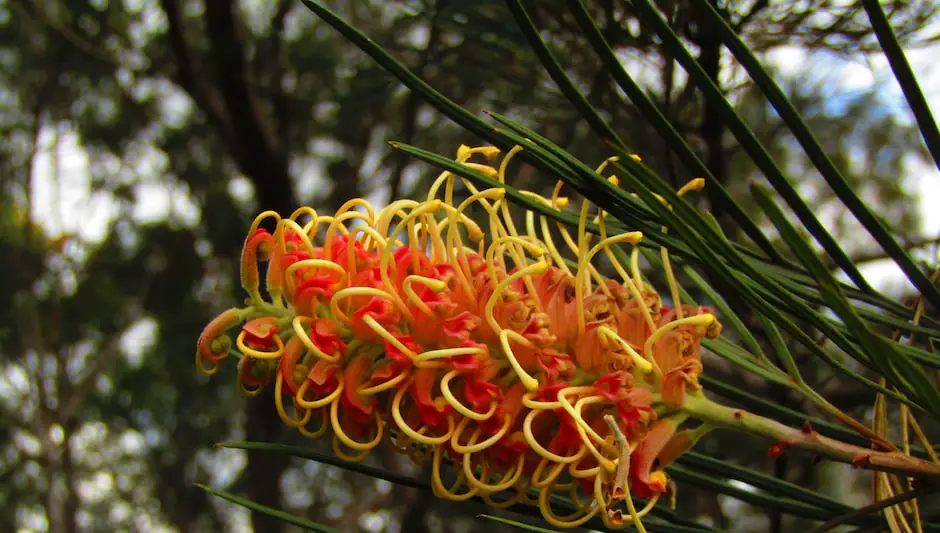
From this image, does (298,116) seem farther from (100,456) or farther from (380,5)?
(100,456)

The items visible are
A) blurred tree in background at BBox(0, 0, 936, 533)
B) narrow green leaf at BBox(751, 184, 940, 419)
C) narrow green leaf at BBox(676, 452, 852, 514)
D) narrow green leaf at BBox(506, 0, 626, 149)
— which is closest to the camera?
narrow green leaf at BBox(751, 184, 940, 419)

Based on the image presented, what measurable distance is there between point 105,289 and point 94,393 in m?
0.55

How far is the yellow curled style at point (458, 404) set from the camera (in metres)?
0.42

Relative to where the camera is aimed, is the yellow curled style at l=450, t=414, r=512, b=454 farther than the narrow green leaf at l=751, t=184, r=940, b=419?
Yes

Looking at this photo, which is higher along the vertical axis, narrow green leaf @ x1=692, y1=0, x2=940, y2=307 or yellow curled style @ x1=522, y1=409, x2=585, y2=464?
narrow green leaf @ x1=692, y1=0, x2=940, y2=307

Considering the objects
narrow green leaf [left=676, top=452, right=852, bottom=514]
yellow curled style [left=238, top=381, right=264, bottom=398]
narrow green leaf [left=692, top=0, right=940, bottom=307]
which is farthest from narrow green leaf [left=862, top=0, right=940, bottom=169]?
yellow curled style [left=238, top=381, right=264, bottom=398]

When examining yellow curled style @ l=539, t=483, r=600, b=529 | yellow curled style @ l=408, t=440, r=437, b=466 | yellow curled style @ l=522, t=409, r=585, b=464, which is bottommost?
yellow curled style @ l=539, t=483, r=600, b=529

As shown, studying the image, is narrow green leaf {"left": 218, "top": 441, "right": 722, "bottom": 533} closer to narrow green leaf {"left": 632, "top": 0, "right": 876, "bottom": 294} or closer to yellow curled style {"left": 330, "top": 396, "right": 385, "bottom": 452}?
yellow curled style {"left": 330, "top": 396, "right": 385, "bottom": 452}

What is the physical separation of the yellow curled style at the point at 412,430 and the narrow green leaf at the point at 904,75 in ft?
0.83

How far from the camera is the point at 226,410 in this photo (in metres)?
2.79

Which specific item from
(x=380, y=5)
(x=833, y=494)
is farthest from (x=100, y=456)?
(x=833, y=494)

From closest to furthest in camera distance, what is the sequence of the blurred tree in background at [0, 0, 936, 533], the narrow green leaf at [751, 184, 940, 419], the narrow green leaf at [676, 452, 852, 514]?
the narrow green leaf at [751, 184, 940, 419]
the narrow green leaf at [676, 452, 852, 514]
the blurred tree in background at [0, 0, 936, 533]

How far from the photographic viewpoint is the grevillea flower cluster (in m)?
0.44

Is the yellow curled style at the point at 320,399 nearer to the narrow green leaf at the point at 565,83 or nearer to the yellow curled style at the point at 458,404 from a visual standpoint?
the yellow curled style at the point at 458,404
